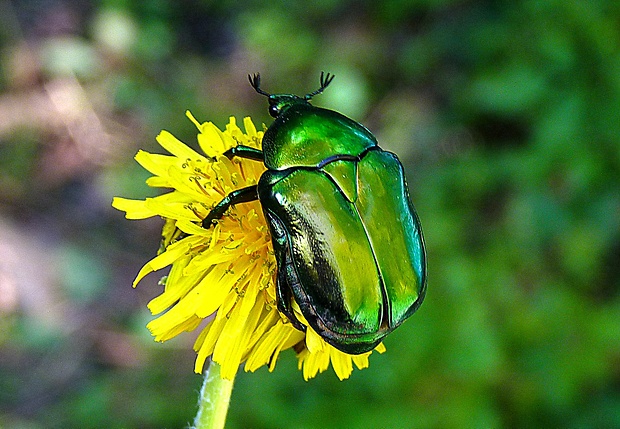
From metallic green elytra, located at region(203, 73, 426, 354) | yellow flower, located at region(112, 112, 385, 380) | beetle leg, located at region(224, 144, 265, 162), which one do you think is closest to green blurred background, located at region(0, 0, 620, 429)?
yellow flower, located at region(112, 112, 385, 380)

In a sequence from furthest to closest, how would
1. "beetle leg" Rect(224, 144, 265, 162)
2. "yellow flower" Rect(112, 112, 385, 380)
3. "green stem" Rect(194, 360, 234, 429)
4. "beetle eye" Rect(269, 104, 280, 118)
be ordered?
"beetle eye" Rect(269, 104, 280, 118)
"beetle leg" Rect(224, 144, 265, 162)
"yellow flower" Rect(112, 112, 385, 380)
"green stem" Rect(194, 360, 234, 429)

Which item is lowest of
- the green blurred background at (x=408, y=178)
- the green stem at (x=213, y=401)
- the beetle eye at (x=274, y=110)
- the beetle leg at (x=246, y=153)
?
the green stem at (x=213, y=401)

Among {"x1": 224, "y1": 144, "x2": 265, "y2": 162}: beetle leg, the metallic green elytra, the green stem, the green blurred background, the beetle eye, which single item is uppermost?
the green blurred background

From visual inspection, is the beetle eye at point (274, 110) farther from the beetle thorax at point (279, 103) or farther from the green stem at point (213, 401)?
the green stem at point (213, 401)

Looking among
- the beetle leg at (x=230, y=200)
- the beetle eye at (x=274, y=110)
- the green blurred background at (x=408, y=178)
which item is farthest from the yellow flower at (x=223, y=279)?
the green blurred background at (x=408, y=178)

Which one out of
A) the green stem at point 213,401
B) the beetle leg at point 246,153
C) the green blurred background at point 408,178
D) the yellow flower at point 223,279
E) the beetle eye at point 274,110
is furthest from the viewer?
the green blurred background at point 408,178

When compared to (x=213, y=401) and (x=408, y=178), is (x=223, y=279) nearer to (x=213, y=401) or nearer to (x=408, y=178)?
(x=213, y=401)

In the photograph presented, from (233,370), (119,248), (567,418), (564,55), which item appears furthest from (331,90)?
(233,370)

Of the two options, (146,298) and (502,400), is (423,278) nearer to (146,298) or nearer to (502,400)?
(502,400)

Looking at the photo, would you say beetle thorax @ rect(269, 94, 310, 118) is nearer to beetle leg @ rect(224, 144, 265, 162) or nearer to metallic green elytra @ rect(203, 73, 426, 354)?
metallic green elytra @ rect(203, 73, 426, 354)
